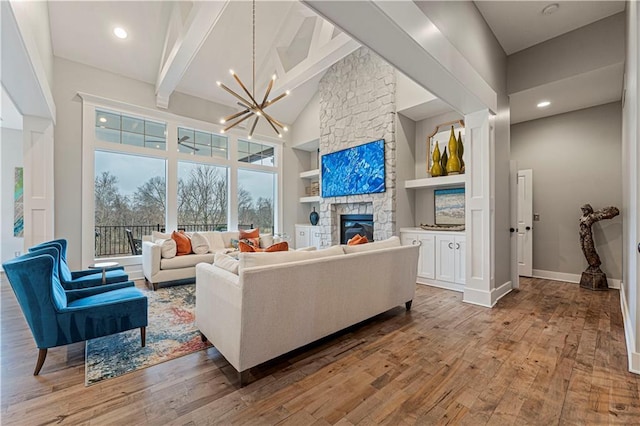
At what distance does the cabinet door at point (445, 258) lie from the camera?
417 centimetres

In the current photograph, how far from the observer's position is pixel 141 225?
530 cm

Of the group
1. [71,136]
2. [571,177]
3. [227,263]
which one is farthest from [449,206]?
[71,136]

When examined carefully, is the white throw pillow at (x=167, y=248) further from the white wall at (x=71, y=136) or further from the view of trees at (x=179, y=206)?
the white wall at (x=71, y=136)

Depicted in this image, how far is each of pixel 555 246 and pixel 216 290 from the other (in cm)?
572

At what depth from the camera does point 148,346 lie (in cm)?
238

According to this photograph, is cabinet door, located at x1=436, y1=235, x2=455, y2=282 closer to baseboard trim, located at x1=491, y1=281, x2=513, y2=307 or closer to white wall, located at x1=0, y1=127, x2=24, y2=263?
baseboard trim, located at x1=491, y1=281, x2=513, y2=307

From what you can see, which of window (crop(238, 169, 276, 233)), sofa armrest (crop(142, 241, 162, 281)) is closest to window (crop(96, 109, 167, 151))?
window (crop(238, 169, 276, 233))

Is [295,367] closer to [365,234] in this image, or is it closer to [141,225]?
[365,234]

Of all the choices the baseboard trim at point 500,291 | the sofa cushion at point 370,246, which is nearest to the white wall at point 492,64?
the baseboard trim at point 500,291

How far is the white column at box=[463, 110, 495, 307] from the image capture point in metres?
→ 3.45

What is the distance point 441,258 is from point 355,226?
1920 mm

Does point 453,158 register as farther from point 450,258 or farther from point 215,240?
point 215,240

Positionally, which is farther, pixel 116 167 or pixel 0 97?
pixel 116 167

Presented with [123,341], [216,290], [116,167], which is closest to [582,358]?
[216,290]
